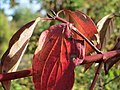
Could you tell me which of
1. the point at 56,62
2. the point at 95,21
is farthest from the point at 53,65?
the point at 95,21

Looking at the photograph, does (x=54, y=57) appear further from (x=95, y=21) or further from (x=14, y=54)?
(x=95, y=21)

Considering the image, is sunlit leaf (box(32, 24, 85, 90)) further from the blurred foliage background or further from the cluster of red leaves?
the blurred foliage background

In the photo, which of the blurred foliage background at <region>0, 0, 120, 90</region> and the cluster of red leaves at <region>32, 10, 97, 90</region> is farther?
the blurred foliage background at <region>0, 0, 120, 90</region>

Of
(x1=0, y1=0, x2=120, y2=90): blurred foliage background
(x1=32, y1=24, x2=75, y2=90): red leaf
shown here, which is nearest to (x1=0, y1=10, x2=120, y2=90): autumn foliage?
(x1=32, y1=24, x2=75, y2=90): red leaf

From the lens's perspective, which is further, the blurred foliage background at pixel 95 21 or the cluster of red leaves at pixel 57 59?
the blurred foliage background at pixel 95 21

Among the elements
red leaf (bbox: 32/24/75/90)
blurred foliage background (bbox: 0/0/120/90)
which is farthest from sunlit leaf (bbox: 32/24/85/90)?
blurred foliage background (bbox: 0/0/120/90)

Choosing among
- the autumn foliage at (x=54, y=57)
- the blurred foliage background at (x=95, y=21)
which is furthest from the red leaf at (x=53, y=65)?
the blurred foliage background at (x=95, y=21)

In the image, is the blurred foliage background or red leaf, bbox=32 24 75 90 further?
the blurred foliage background

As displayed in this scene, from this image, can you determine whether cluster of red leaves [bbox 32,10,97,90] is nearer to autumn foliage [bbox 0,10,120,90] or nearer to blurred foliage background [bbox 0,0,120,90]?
autumn foliage [bbox 0,10,120,90]

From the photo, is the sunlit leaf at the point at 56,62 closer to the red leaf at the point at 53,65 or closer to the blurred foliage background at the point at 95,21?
the red leaf at the point at 53,65
